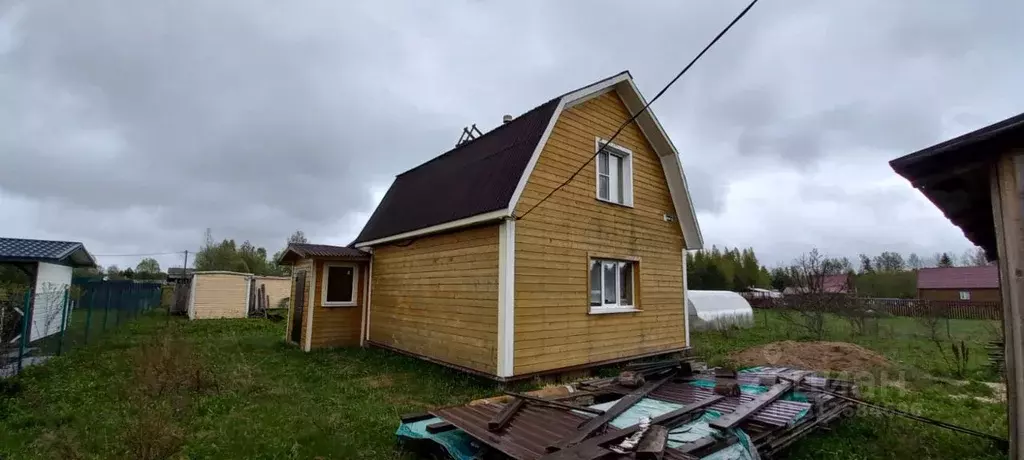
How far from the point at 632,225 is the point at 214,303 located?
2138 centimetres

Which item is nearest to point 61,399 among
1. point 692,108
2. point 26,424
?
point 26,424

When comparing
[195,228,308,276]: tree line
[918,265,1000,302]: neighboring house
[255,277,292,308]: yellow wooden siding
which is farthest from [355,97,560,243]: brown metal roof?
[918,265,1000,302]: neighboring house

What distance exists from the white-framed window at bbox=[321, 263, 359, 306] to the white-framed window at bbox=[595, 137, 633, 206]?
735 cm

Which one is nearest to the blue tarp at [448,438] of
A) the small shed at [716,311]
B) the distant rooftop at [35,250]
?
the distant rooftop at [35,250]

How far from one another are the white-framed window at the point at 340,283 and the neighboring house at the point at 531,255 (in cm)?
3

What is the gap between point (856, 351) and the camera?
11102mm

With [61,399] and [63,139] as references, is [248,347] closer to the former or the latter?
[61,399]

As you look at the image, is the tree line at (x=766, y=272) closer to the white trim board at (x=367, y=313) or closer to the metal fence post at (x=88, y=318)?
the white trim board at (x=367, y=313)

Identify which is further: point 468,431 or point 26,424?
point 26,424

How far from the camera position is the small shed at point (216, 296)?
21.8 meters

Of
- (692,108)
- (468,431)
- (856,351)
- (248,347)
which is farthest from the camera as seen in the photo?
(248,347)

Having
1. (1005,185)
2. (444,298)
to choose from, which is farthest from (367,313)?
(1005,185)

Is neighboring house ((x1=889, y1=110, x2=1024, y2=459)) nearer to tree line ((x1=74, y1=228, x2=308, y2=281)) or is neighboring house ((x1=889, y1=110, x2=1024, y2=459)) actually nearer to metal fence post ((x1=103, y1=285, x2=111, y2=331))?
metal fence post ((x1=103, y1=285, x2=111, y2=331))

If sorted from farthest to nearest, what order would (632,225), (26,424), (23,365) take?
(632,225) < (23,365) < (26,424)
